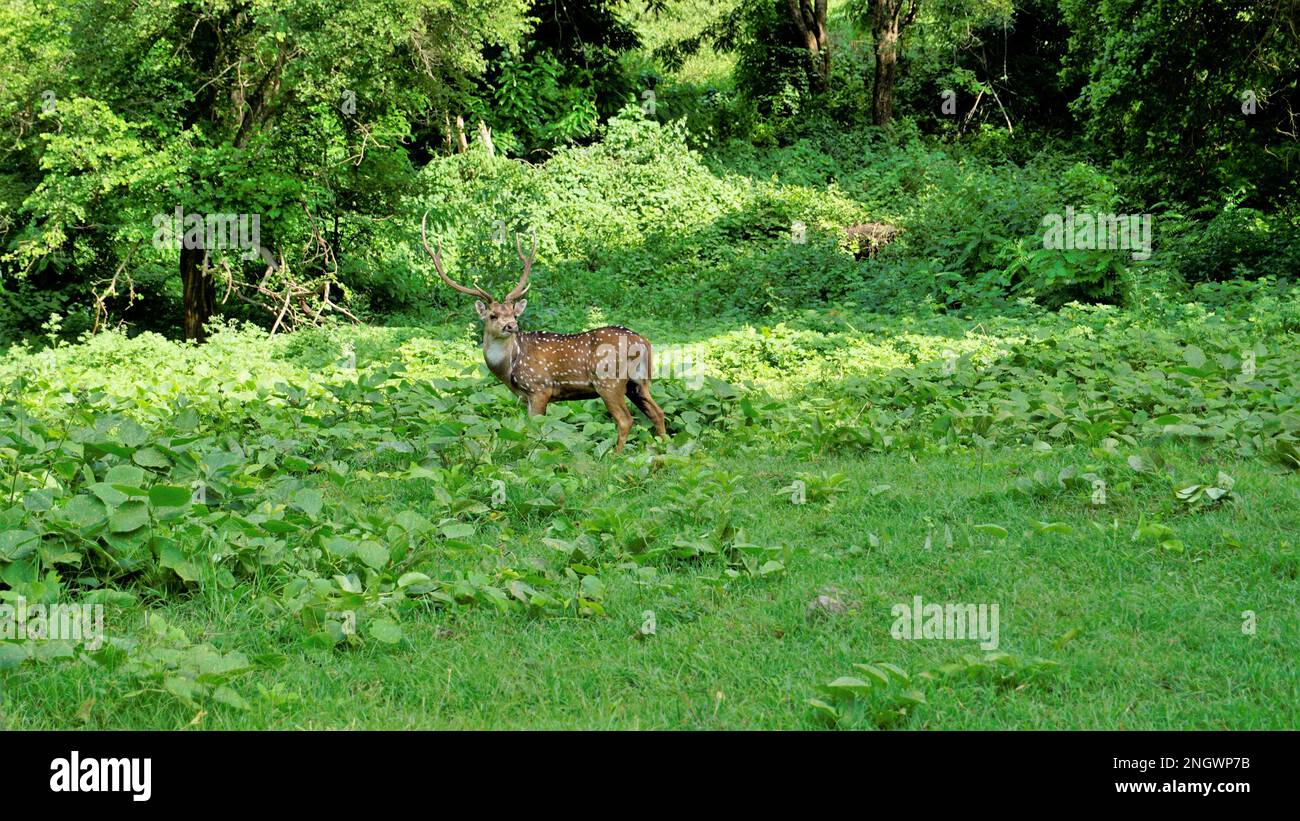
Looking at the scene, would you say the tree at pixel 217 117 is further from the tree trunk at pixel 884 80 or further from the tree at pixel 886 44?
the tree trunk at pixel 884 80

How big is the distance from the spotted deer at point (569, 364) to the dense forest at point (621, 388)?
0.20ft

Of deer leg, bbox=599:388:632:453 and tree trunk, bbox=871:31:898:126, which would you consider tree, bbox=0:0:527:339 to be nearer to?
deer leg, bbox=599:388:632:453

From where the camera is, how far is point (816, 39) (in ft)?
101

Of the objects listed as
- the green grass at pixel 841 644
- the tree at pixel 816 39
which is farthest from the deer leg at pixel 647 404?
the tree at pixel 816 39

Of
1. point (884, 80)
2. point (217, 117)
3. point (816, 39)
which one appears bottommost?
point (217, 117)

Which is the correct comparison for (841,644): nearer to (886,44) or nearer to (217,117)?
(217,117)

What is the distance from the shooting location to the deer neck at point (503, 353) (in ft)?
32.3

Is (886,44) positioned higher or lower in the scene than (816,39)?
lower

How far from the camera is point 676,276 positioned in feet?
67.0

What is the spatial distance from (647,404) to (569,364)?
2.34ft

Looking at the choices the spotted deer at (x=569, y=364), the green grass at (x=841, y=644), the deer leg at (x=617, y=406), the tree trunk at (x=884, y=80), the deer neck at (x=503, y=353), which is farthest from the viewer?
the tree trunk at (x=884, y=80)

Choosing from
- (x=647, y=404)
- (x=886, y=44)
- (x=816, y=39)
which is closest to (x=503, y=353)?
(x=647, y=404)

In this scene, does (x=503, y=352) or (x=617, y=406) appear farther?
(x=503, y=352)

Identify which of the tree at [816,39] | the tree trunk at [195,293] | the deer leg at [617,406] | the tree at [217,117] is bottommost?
the deer leg at [617,406]
